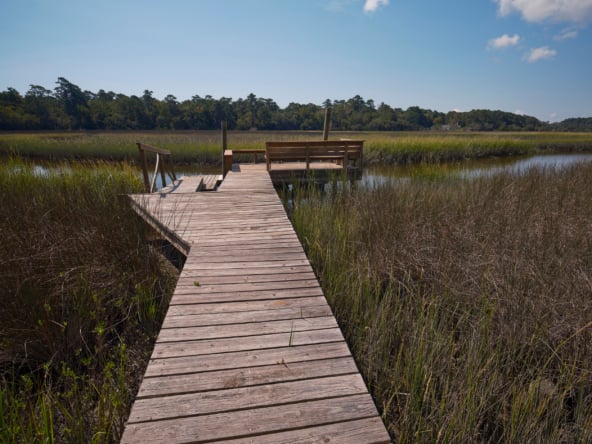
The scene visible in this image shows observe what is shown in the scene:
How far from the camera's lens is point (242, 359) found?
1.60 m

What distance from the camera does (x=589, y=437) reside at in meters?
1.50

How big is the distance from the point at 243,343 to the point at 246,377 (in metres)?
0.27

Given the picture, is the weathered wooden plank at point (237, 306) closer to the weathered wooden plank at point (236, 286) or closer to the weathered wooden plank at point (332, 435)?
the weathered wooden plank at point (236, 286)

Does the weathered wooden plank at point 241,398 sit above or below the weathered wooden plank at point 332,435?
below

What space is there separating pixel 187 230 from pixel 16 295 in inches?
63.6

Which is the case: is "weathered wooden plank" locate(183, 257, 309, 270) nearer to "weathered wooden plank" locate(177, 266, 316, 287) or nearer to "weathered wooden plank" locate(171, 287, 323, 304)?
"weathered wooden plank" locate(177, 266, 316, 287)

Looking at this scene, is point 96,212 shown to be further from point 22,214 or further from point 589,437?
point 589,437

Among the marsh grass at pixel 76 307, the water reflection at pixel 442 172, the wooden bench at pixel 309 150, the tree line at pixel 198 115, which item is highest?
the tree line at pixel 198 115

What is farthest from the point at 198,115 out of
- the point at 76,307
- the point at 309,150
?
the point at 76,307

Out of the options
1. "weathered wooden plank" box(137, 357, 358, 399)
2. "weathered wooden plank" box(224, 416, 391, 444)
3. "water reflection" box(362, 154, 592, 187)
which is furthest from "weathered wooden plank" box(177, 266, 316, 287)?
"water reflection" box(362, 154, 592, 187)

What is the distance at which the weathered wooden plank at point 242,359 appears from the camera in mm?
1520

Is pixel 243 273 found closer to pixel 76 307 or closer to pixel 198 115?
pixel 76 307

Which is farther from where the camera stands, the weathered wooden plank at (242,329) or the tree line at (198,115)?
the tree line at (198,115)

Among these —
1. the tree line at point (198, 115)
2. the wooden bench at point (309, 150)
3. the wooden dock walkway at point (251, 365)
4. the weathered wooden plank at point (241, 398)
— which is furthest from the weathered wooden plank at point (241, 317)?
Answer: the tree line at point (198, 115)
